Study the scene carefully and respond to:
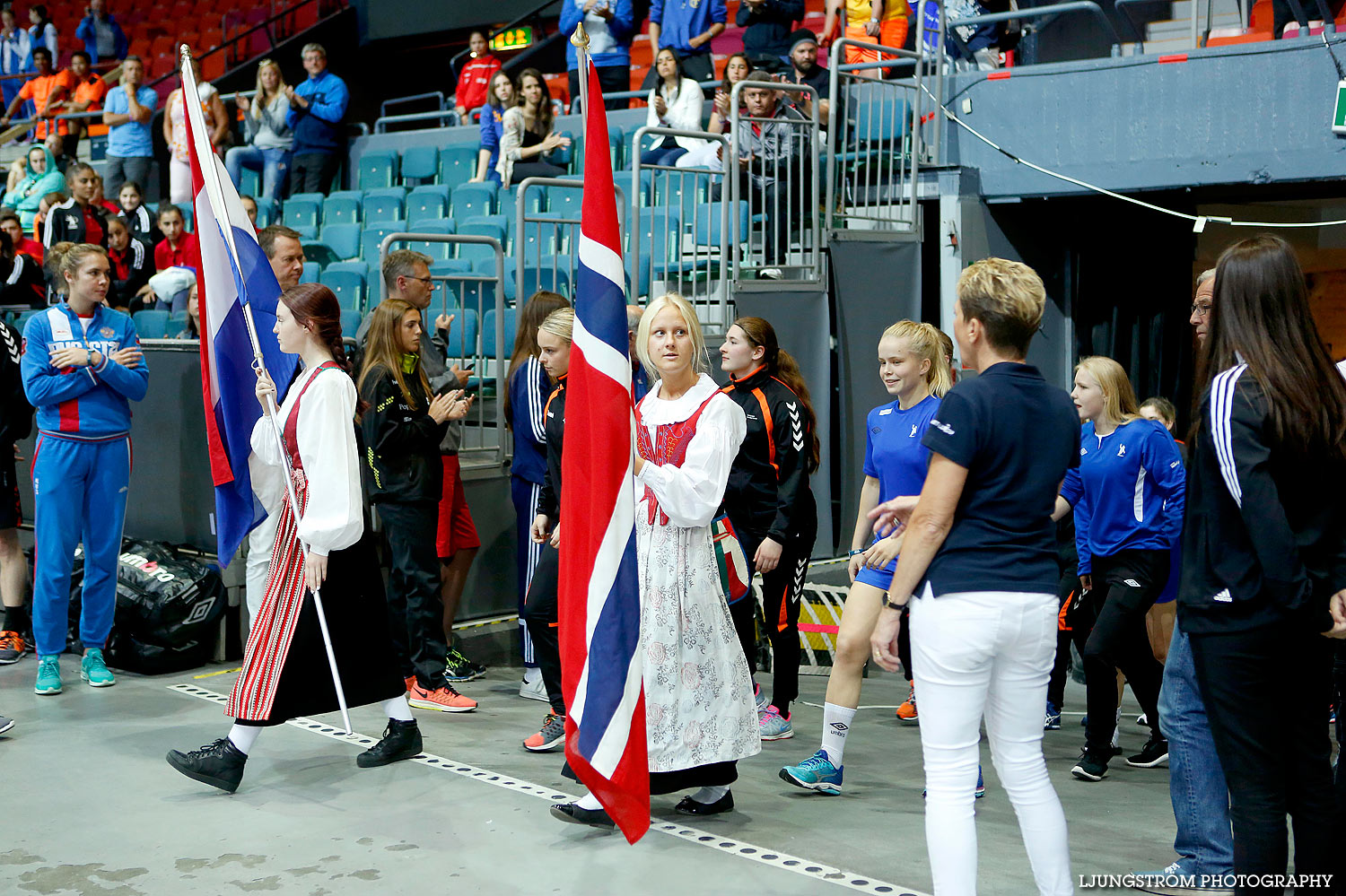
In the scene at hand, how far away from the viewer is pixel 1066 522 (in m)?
5.72

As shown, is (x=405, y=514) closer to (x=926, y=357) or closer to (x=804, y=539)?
(x=804, y=539)

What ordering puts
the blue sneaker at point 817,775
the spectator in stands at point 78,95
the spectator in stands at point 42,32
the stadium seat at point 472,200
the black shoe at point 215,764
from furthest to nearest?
the spectator in stands at point 42,32 < the spectator in stands at point 78,95 < the stadium seat at point 472,200 < the blue sneaker at point 817,775 < the black shoe at point 215,764

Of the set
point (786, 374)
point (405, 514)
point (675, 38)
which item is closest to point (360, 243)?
point (675, 38)

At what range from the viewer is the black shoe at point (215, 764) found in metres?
4.44

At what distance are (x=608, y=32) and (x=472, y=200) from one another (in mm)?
2092

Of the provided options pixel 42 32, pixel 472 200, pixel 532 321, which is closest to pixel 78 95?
pixel 42 32

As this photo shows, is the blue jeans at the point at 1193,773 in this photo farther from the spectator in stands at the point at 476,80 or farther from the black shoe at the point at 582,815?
the spectator in stands at the point at 476,80

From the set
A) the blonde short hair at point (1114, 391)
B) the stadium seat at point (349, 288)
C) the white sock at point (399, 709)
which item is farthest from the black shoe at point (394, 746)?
the stadium seat at point (349, 288)

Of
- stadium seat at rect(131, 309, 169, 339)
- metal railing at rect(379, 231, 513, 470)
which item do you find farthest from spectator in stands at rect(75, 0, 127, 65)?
metal railing at rect(379, 231, 513, 470)

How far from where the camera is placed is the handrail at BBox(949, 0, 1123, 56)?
28.0 feet

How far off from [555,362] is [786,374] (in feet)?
3.15

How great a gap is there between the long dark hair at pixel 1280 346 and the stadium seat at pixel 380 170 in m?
10.6

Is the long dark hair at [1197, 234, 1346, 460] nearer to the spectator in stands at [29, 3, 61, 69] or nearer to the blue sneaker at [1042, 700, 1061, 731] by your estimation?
the blue sneaker at [1042, 700, 1061, 731]

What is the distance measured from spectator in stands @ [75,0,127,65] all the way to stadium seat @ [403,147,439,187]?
674 cm
